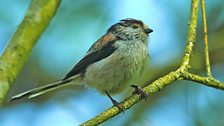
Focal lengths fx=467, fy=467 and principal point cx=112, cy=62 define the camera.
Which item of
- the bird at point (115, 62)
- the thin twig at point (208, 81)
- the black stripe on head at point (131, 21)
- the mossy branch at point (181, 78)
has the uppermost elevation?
the black stripe on head at point (131, 21)

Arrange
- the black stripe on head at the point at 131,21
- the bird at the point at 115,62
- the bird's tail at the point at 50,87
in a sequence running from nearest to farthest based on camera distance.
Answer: the bird's tail at the point at 50,87
the bird at the point at 115,62
the black stripe on head at the point at 131,21

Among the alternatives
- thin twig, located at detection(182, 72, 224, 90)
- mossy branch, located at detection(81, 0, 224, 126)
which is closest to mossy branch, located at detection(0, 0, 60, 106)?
mossy branch, located at detection(81, 0, 224, 126)

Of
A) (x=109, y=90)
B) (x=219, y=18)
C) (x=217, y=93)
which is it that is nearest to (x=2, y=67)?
(x=109, y=90)

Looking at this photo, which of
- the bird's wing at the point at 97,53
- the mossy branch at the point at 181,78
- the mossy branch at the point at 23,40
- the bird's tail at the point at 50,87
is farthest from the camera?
the bird's wing at the point at 97,53

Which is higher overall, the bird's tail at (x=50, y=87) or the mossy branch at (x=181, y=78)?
the bird's tail at (x=50, y=87)

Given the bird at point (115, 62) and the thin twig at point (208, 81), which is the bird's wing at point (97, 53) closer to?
the bird at point (115, 62)

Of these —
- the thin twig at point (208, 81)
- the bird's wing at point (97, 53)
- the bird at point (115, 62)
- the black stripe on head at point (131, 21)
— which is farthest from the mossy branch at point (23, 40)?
the black stripe on head at point (131, 21)

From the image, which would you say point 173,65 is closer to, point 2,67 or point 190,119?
point 190,119

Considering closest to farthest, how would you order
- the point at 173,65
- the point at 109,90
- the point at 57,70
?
1. the point at 109,90
2. the point at 173,65
3. the point at 57,70
